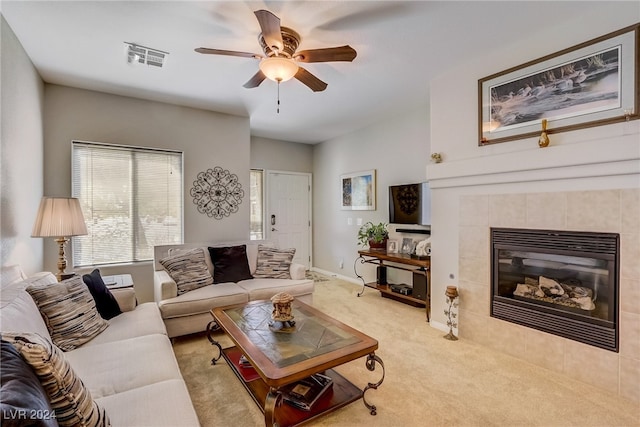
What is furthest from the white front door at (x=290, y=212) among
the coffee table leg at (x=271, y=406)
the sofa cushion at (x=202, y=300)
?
the coffee table leg at (x=271, y=406)

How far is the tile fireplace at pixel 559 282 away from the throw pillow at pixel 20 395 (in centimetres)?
296

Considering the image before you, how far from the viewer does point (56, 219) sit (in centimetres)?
243

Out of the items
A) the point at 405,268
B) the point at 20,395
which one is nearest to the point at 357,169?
the point at 405,268

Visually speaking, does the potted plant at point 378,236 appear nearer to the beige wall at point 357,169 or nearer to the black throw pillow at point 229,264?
the beige wall at point 357,169

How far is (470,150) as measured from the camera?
2803 millimetres

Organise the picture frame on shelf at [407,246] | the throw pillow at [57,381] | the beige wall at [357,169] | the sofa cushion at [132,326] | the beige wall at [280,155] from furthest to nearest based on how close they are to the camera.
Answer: the beige wall at [280,155] → the beige wall at [357,169] → the picture frame on shelf at [407,246] → the sofa cushion at [132,326] → the throw pillow at [57,381]

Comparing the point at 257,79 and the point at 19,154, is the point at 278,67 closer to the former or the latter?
the point at 257,79

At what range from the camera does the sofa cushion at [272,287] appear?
10.1ft

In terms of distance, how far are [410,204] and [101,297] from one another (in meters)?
3.46

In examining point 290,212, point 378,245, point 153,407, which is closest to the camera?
point 153,407

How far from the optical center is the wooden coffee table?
4.98ft

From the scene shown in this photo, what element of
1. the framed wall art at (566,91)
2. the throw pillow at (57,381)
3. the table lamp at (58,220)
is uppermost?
the framed wall art at (566,91)

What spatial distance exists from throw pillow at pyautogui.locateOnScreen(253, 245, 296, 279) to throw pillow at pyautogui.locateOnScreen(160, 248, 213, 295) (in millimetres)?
617

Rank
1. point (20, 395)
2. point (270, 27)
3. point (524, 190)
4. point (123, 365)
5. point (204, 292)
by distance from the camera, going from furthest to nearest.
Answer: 1. point (204, 292)
2. point (524, 190)
3. point (270, 27)
4. point (123, 365)
5. point (20, 395)
